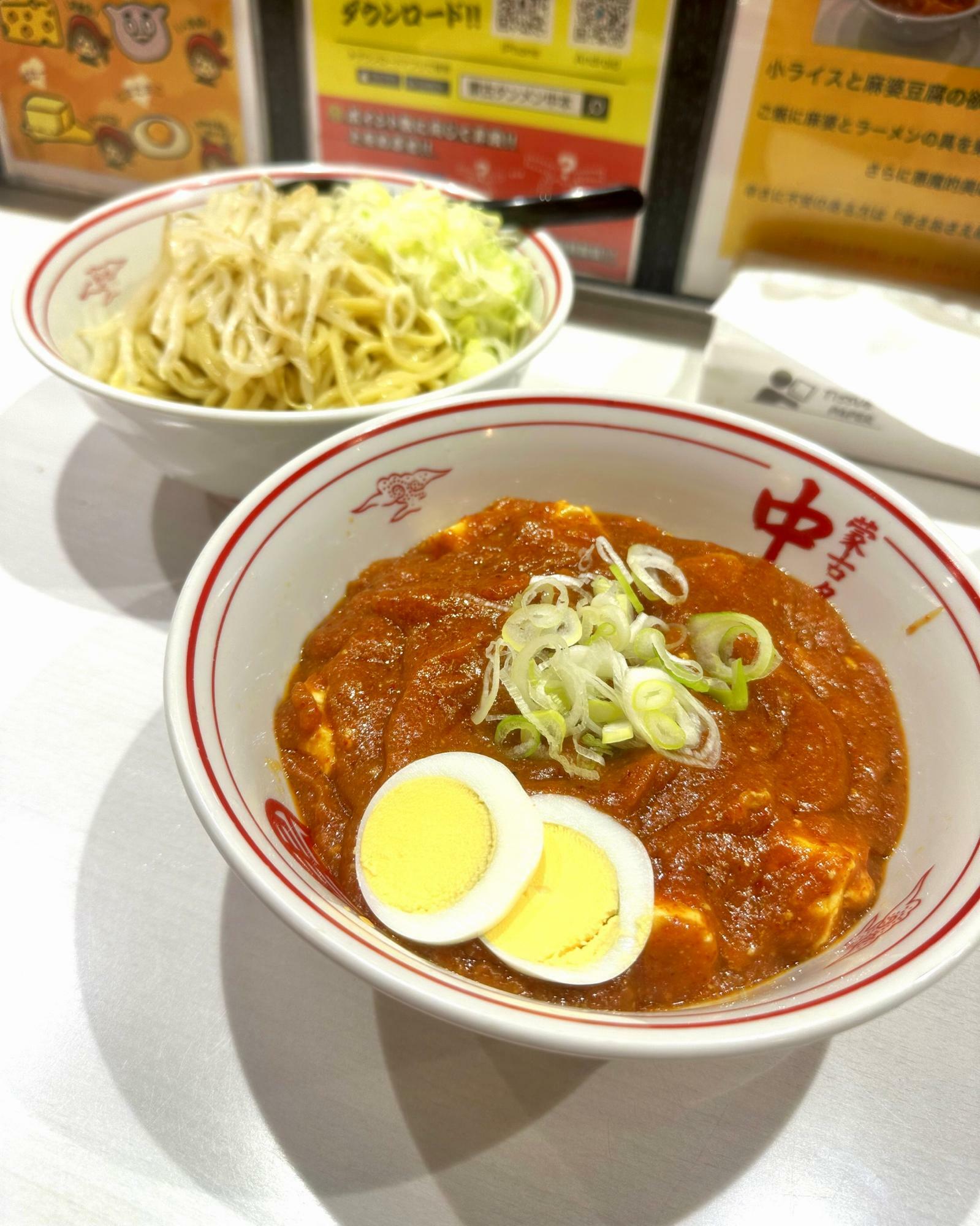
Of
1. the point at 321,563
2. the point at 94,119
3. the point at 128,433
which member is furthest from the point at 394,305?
the point at 94,119

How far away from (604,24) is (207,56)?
1267 mm

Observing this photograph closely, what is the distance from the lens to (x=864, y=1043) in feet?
4.93

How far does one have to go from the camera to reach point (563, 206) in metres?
2.50

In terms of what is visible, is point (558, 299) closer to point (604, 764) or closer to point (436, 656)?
point (436, 656)

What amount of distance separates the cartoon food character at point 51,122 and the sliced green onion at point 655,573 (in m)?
2.65

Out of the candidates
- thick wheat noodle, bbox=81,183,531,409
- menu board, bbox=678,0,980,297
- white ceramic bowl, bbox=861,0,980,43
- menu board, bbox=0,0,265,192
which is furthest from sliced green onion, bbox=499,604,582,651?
menu board, bbox=0,0,265,192

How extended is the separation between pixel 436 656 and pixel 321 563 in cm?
33

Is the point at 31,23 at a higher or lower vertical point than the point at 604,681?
higher

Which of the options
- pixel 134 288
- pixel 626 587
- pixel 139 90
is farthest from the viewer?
pixel 139 90

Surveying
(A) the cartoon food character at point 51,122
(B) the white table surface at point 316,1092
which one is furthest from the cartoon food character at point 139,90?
(B) the white table surface at point 316,1092

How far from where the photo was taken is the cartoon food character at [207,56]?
107 inches

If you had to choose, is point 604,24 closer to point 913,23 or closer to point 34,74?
point 913,23

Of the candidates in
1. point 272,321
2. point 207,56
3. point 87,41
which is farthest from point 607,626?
point 87,41

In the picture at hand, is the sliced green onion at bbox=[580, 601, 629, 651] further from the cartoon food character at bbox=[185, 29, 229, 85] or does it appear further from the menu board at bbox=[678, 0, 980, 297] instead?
the cartoon food character at bbox=[185, 29, 229, 85]
